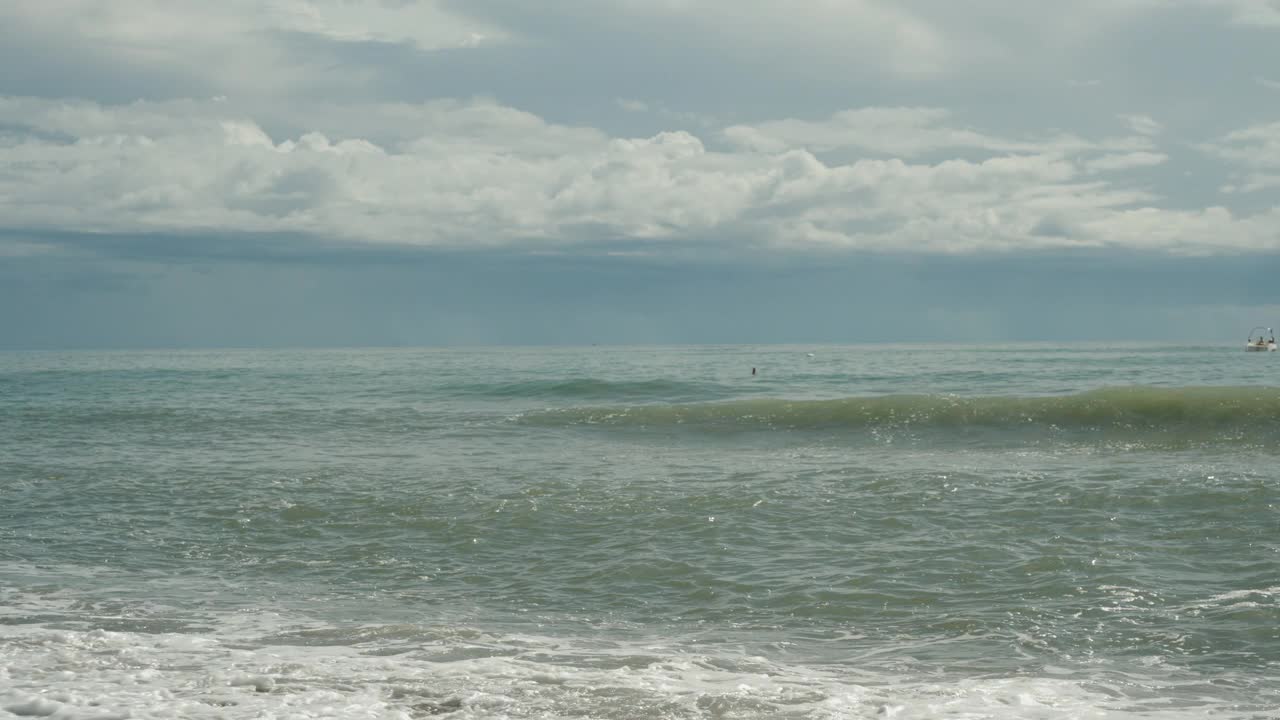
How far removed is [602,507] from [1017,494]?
5.95 metres

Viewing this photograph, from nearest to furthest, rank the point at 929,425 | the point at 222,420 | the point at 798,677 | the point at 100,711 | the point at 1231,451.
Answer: the point at 100,711, the point at 798,677, the point at 1231,451, the point at 929,425, the point at 222,420

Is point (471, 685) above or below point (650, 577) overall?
above

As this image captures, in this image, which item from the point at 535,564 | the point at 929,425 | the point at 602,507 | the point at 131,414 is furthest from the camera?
the point at 131,414

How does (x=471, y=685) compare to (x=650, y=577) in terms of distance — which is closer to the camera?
(x=471, y=685)

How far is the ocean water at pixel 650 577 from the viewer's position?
6.37 metres

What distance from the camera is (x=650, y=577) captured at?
32.0 ft

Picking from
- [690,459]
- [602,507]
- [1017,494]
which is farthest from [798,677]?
[690,459]

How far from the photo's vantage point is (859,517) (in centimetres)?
1230

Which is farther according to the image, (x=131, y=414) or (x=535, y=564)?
(x=131, y=414)

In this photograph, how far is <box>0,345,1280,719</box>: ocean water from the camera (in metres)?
6.37

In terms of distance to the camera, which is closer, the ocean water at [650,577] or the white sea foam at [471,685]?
the white sea foam at [471,685]

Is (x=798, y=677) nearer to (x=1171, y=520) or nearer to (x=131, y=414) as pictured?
(x=1171, y=520)

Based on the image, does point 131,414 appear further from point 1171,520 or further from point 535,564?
point 1171,520

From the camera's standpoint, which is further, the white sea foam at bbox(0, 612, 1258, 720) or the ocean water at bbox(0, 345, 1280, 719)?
the ocean water at bbox(0, 345, 1280, 719)
